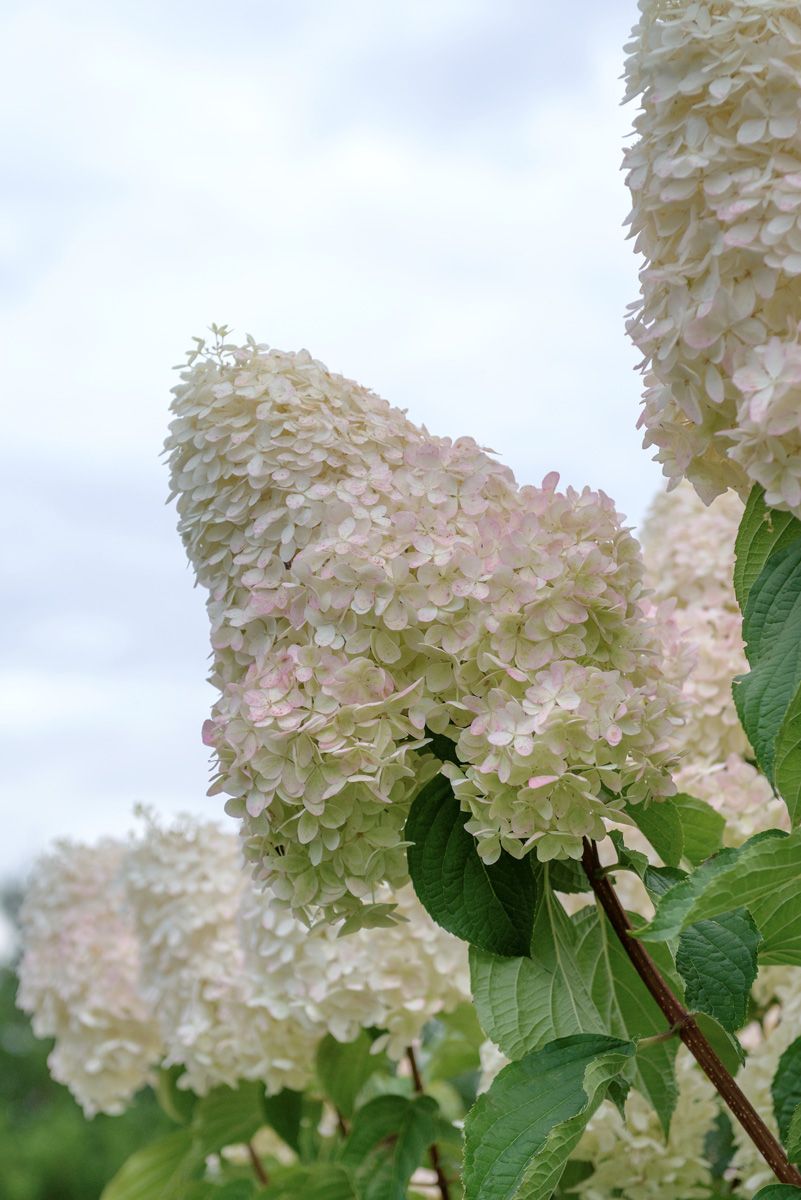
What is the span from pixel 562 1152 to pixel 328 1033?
2.55ft

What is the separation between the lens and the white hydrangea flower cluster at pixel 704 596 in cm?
151

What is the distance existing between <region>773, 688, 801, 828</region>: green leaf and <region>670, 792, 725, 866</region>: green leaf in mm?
249

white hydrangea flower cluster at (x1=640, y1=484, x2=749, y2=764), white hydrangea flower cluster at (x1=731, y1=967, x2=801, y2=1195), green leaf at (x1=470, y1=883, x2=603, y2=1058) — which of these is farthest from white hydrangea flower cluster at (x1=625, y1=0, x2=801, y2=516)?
white hydrangea flower cluster at (x1=731, y1=967, x2=801, y2=1195)

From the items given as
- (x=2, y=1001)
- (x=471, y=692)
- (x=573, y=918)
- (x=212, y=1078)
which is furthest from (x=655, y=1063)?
(x=2, y=1001)

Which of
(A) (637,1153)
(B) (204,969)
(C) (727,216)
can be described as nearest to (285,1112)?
(B) (204,969)

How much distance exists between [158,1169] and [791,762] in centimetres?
137

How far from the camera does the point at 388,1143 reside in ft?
4.73

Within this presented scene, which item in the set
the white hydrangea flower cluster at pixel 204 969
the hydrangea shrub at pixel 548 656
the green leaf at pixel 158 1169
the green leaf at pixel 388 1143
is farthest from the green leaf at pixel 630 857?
the green leaf at pixel 158 1169

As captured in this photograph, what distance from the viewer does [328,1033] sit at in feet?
5.12

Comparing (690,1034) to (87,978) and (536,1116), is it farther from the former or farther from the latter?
(87,978)

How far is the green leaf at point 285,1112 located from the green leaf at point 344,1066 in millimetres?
139

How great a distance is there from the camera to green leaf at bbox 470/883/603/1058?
3.07 ft

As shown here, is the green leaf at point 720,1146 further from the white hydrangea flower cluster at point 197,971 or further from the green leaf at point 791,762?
the green leaf at point 791,762

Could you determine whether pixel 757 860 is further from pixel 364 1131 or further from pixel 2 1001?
pixel 2 1001
